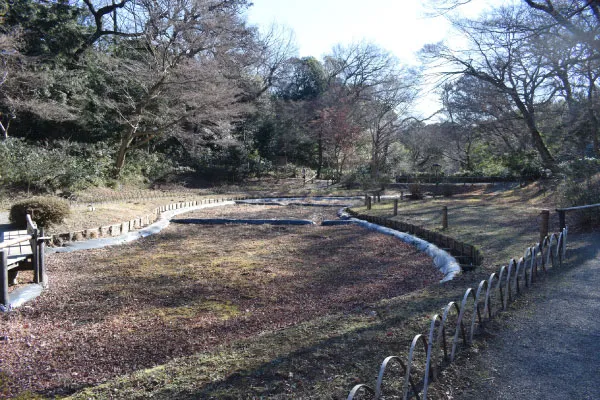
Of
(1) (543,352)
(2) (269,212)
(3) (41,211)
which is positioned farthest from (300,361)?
(2) (269,212)

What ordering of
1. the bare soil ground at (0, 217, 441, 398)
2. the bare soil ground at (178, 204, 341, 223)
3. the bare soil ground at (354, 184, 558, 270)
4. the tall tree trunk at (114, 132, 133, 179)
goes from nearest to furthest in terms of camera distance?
the bare soil ground at (0, 217, 441, 398) < the bare soil ground at (354, 184, 558, 270) < the bare soil ground at (178, 204, 341, 223) < the tall tree trunk at (114, 132, 133, 179)

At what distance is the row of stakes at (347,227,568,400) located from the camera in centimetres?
227

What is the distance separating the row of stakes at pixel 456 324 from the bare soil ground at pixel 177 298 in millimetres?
967

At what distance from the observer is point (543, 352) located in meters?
2.99

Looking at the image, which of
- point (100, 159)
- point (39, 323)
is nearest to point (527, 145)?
point (100, 159)

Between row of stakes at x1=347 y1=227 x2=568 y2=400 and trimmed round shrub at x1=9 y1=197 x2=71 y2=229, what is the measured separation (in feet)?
25.9

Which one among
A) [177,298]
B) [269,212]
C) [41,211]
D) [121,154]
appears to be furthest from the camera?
[121,154]

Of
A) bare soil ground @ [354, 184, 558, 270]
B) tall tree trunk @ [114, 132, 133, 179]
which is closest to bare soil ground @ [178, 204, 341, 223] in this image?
bare soil ground @ [354, 184, 558, 270]

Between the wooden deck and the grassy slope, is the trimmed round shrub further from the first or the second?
the grassy slope

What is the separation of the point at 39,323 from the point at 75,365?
133 cm

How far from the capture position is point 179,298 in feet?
17.1

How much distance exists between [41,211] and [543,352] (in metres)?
8.71

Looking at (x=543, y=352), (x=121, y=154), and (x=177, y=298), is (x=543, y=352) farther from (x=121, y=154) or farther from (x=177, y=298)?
(x=121, y=154)

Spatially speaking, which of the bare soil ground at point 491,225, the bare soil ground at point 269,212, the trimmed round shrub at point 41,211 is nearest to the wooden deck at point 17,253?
the trimmed round shrub at point 41,211
